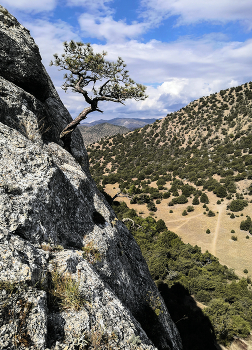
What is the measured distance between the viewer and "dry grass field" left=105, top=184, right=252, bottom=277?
27312mm

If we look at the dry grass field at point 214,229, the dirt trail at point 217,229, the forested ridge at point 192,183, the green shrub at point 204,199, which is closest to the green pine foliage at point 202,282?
the forested ridge at point 192,183

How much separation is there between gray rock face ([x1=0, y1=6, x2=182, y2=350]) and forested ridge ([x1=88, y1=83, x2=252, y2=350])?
25.0ft

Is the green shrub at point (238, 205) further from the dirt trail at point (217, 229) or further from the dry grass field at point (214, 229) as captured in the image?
the dirt trail at point (217, 229)

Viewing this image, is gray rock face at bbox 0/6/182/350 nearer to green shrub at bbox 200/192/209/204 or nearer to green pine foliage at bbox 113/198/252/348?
green pine foliage at bbox 113/198/252/348

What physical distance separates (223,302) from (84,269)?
17.5m

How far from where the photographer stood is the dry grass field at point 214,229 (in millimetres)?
27312

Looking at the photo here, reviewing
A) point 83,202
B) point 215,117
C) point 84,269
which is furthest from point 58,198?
point 215,117

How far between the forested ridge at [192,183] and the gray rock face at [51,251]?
7.62 metres

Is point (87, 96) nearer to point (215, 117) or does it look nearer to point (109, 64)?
point (109, 64)

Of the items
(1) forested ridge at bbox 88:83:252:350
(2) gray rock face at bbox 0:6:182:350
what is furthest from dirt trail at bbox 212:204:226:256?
(2) gray rock face at bbox 0:6:182:350

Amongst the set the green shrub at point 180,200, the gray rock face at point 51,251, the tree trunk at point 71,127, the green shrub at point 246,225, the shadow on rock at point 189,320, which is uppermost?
the tree trunk at point 71,127

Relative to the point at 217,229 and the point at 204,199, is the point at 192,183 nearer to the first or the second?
the point at 204,199

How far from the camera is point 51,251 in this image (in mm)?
5766

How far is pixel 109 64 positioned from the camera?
10.7 m
